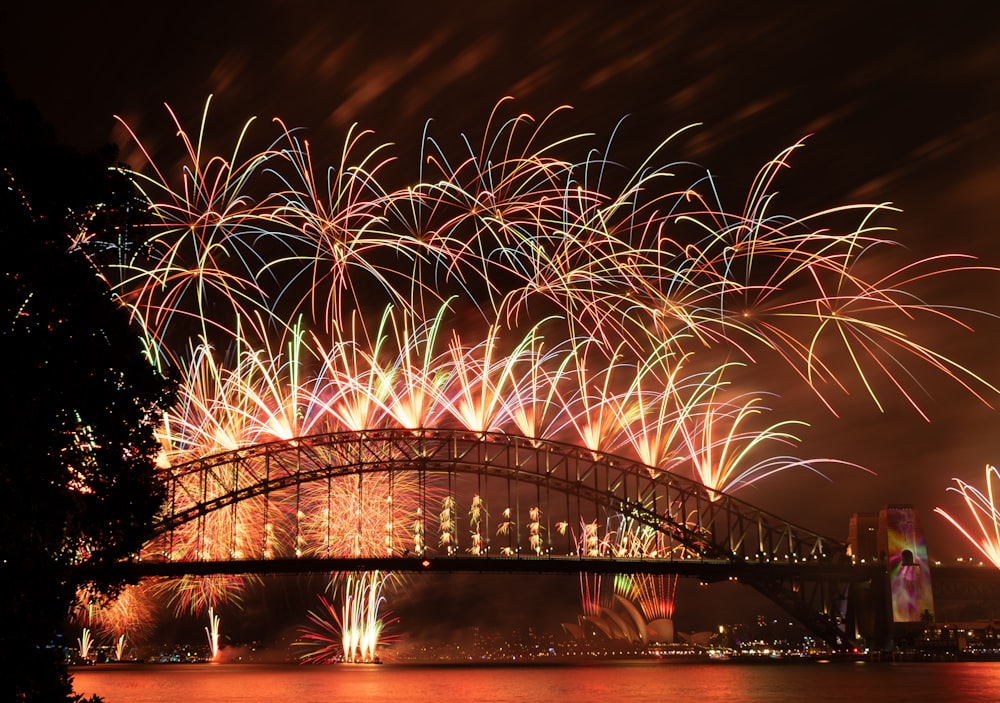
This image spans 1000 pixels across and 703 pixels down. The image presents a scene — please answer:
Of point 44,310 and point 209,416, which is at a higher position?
point 209,416

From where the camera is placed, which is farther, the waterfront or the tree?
the waterfront

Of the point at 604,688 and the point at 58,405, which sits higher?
the point at 58,405

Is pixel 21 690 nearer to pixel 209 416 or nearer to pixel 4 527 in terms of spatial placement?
pixel 4 527

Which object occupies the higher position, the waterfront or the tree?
the tree

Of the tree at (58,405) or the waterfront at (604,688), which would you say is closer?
the tree at (58,405)

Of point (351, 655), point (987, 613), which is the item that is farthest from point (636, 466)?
point (987, 613)

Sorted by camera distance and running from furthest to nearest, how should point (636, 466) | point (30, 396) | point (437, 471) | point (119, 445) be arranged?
point (636, 466) → point (437, 471) → point (119, 445) → point (30, 396)

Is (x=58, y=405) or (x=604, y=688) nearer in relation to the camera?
(x=58, y=405)

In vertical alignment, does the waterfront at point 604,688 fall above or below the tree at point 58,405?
below
